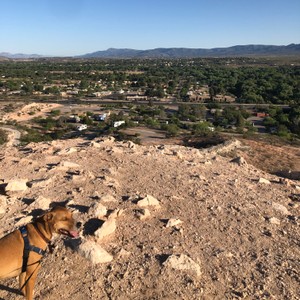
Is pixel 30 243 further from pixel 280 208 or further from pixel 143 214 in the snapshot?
pixel 280 208

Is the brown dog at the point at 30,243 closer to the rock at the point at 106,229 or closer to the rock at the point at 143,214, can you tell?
the rock at the point at 106,229

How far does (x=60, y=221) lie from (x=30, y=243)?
429mm

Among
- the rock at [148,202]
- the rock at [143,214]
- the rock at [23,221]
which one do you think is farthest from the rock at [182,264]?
the rock at [23,221]

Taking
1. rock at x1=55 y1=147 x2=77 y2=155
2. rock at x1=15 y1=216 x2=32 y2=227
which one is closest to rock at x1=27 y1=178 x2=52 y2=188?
rock at x1=15 y1=216 x2=32 y2=227

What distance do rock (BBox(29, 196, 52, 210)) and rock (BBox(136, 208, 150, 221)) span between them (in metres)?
1.76

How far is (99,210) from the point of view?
696 cm

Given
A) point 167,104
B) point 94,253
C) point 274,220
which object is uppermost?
point 94,253

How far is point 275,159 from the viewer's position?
15.7 metres

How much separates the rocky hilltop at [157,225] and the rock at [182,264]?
0.05ft

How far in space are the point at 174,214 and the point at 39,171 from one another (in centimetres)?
→ 372

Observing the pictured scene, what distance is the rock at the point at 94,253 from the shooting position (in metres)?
5.70

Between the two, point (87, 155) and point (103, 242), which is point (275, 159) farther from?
point (103, 242)

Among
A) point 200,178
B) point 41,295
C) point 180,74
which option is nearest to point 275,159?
point 200,178

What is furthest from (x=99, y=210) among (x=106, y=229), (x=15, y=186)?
(x=15, y=186)
